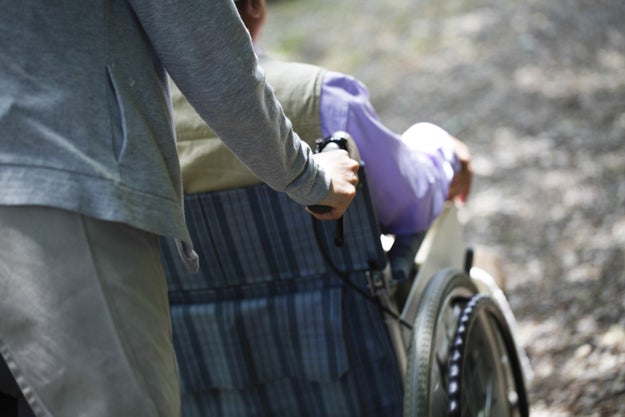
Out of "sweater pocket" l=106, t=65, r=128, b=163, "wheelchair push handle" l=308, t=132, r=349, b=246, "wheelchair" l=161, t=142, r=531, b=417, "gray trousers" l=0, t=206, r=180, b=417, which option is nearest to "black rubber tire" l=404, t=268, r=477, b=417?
"wheelchair" l=161, t=142, r=531, b=417

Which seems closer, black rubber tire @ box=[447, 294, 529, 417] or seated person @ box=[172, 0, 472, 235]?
seated person @ box=[172, 0, 472, 235]

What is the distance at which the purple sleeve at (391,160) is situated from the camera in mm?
1929

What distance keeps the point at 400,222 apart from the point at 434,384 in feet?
1.40

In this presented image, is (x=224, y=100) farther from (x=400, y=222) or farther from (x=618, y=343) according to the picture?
(x=618, y=343)

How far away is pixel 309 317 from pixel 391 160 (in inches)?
16.1

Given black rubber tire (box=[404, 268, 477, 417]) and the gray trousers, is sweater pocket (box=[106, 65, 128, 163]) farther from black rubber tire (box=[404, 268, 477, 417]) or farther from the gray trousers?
black rubber tire (box=[404, 268, 477, 417])

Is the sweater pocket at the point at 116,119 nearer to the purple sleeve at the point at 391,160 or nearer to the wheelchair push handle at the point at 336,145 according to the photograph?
the wheelchair push handle at the point at 336,145

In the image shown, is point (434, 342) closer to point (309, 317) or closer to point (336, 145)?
point (309, 317)

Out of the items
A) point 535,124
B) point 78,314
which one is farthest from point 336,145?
point 535,124

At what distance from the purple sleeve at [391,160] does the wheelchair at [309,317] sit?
0.09 meters

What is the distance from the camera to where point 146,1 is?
4.10 feet

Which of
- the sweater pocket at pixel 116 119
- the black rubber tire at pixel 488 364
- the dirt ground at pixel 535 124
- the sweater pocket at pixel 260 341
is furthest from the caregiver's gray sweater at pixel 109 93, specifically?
the dirt ground at pixel 535 124

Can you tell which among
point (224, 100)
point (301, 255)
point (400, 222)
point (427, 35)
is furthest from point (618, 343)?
point (427, 35)

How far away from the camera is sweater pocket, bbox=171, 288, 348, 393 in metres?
1.94
